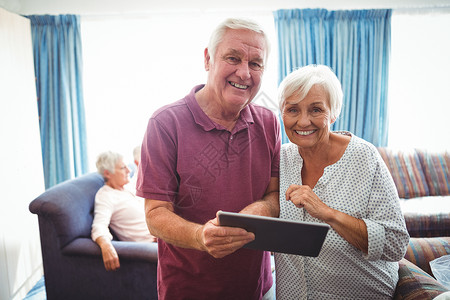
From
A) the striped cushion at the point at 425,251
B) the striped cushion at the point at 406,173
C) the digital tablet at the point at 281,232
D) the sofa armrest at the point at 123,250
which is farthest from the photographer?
the striped cushion at the point at 406,173

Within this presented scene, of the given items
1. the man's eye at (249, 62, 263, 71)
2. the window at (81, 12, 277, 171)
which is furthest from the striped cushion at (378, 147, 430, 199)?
the man's eye at (249, 62, 263, 71)

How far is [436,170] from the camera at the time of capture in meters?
3.27

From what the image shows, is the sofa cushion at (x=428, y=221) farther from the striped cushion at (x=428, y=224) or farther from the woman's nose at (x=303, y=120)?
the woman's nose at (x=303, y=120)

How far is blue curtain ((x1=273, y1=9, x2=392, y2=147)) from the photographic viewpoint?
3.28 meters

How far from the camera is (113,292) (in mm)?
2033

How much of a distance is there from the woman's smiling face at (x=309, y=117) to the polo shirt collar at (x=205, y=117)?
0.51 feet

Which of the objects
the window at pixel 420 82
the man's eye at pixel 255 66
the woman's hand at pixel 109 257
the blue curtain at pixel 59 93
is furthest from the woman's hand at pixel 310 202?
the window at pixel 420 82

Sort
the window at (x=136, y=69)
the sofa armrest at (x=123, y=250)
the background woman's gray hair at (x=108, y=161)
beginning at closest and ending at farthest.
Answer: the sofa armrest at (x=123, y=250), the background woman's gray hair at (x=108, y=161), the window at (x=136, y=69)

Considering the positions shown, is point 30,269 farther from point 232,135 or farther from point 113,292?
point 232,135

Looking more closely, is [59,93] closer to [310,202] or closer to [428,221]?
[310,202]

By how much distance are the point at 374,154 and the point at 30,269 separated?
9.46 ft

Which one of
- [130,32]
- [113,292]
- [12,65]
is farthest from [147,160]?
[130,32]

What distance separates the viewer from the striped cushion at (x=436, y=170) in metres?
3.21

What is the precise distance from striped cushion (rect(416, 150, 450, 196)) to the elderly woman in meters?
2.61
